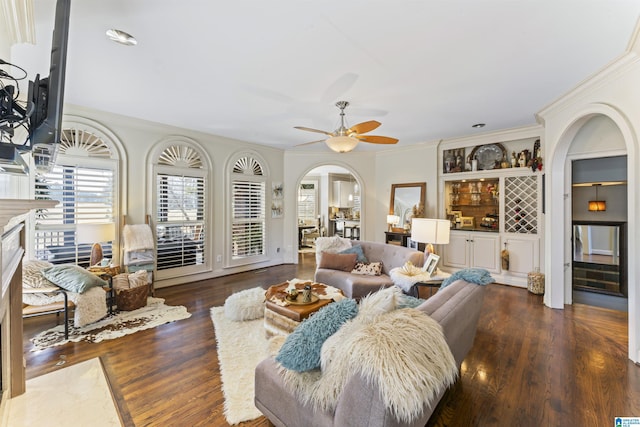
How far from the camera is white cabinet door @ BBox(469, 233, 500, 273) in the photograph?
5109 mm

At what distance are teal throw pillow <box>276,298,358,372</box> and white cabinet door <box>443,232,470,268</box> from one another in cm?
471

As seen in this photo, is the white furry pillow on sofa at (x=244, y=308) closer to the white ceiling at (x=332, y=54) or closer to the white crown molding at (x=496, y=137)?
the white ceiling at (x=332, y=54)

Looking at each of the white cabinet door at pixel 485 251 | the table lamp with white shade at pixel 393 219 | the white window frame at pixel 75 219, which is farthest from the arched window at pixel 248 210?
the white cabinet door at pixel 485 251

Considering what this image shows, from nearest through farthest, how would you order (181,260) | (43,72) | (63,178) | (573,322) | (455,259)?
(43,72) → (573,322) → (63,178) → (181,260) → (455,259)

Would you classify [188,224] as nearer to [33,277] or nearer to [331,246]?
[33,277]

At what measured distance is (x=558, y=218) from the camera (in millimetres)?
3826

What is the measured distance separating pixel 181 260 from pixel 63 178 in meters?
2.07

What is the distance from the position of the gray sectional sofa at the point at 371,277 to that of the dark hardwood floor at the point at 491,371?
119 centimetres

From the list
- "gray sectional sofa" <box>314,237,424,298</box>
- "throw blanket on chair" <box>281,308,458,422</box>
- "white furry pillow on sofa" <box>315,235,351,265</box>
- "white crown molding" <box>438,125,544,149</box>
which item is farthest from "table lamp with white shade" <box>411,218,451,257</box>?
"white crown molding" <box>438,125,544,149</box>

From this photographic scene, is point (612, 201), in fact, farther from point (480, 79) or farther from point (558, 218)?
point (480, 79)

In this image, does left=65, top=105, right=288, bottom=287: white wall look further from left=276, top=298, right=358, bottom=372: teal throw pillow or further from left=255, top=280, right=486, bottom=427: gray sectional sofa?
left=276, top=298, right=358, bottom=372: teal throw pillow

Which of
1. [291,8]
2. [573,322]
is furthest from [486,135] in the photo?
[291,8]

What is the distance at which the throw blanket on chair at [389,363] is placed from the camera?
3.43 ft

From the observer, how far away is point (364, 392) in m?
1.13
